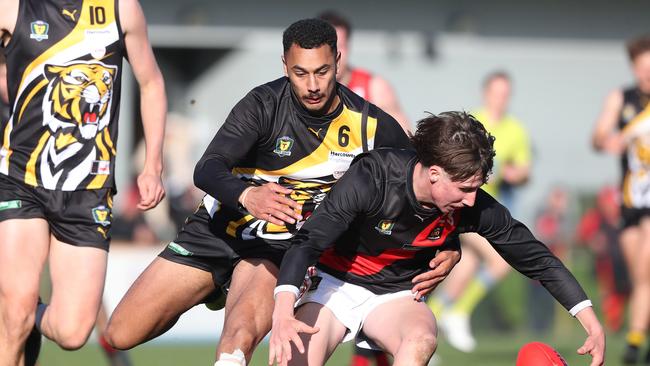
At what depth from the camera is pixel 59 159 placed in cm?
633

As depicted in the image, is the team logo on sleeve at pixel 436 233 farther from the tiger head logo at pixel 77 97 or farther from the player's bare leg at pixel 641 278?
the player's bare leg at pixel 641 278

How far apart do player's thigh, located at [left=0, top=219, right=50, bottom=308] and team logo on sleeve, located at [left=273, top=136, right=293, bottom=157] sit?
144 centimetres

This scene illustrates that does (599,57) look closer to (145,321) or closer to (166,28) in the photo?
(166,28)

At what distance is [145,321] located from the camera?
624cm

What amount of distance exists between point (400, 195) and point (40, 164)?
2.04m

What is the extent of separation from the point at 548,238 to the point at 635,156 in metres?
5.77

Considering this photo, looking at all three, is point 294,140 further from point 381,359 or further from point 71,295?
point 381,359

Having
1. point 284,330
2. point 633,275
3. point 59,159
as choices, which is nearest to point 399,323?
point 284,330

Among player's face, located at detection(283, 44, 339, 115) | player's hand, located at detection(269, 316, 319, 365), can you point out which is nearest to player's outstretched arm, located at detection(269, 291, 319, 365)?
player's hand, located at detection(269, 316, 319, 365)

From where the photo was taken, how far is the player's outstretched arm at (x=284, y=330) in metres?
4.91

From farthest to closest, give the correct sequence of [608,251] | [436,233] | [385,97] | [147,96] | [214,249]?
[608,251], [385,97], [147,96], [214,249], [436,233]

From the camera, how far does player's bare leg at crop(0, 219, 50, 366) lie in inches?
243

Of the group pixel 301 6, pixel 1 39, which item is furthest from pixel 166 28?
pixel 1 39

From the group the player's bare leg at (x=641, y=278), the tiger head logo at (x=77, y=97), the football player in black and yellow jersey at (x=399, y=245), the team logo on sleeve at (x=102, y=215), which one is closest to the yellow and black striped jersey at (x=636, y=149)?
the player's bare leg at (x=641, y=278)
